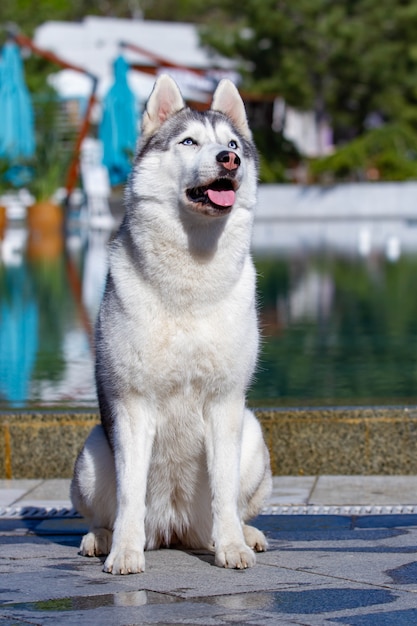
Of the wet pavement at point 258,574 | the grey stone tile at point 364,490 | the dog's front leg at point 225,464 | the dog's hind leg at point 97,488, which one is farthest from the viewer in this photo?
the grey stone tile at point 364,490

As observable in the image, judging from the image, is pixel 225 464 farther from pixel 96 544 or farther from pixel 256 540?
pixel 96 544

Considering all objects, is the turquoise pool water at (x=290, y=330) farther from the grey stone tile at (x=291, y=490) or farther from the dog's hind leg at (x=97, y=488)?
the dog's hind leg at (x=97, y=488)

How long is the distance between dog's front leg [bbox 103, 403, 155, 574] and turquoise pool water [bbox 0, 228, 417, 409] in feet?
7.50

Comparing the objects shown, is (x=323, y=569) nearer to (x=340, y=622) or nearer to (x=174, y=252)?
(x=340, y=622)

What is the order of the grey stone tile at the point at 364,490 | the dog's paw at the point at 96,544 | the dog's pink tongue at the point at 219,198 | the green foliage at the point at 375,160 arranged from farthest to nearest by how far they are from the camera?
the green foliage at the point at 375,160, the grey stone tile at the point at 364,490, the dog's paw at the point at 96,544, the dog's pink tongue at the point at 219,198

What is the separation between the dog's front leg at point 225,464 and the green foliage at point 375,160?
35364 mm

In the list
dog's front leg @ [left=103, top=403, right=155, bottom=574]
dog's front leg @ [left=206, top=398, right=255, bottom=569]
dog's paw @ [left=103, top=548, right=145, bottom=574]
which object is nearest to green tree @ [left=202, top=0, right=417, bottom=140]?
dog's front leg @ [left=206, top=398, right=255, bottom=569]

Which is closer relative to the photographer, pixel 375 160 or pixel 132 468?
pixel 132 468

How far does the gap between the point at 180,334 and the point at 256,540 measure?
0.93m

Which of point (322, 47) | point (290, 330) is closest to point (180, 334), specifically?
point (290, 330)

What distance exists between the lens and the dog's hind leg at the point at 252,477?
5092 millimetres

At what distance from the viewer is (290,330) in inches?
465

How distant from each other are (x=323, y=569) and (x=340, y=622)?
801mm

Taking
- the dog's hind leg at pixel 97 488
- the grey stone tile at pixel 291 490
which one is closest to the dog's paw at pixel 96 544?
the dog's hind leg at pixel 97 488
